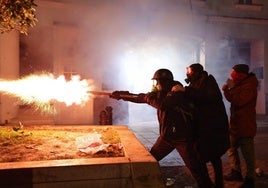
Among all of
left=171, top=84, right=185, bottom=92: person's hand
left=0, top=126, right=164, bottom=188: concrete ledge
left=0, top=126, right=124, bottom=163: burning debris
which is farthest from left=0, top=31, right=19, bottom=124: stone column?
left=0, top=126, right=164, bottom=188: concrete ledge

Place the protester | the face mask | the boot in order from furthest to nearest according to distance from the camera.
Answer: the protester, the boot, the face mask

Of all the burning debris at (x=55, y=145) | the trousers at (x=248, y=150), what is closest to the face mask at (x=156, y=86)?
the burning debris at (x=55, y=145)

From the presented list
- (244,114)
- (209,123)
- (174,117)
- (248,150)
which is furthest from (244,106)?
(174,117)

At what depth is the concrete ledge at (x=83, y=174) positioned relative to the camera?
303 cm

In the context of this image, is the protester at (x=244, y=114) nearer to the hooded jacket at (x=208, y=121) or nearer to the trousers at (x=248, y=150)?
the trousers at (x=248, y=150)

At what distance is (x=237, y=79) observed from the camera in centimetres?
527

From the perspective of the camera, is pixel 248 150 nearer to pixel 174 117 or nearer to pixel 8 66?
pixel 174 117

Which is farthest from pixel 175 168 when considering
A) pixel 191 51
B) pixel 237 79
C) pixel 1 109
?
pixel 191 51

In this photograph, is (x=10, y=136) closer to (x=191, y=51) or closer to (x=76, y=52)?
(x=76, y=52)

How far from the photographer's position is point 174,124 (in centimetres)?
435

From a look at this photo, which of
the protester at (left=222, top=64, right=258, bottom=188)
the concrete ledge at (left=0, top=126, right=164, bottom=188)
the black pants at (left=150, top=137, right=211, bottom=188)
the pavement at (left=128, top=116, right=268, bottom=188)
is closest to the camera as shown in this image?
the concrete ledge at (left=0, top=126, right=164, bottom=188)

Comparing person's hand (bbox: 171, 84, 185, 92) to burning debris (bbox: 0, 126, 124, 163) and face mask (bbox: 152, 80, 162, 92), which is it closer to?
face mask (bbox: 152, 80, 162, 92)

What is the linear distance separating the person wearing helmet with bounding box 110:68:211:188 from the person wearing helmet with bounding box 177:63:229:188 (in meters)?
0.19

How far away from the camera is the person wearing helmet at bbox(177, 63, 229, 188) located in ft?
14.9
